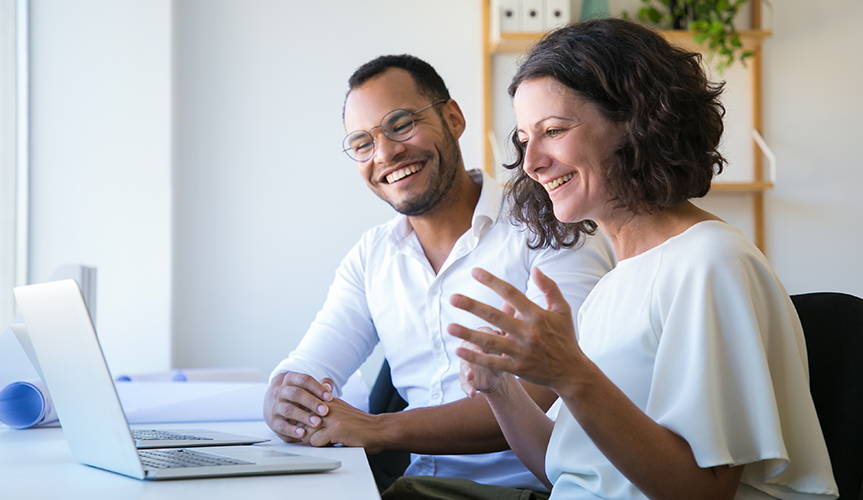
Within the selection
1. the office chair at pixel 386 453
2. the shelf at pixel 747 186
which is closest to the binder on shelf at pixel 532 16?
the shelf at pixel 747 186

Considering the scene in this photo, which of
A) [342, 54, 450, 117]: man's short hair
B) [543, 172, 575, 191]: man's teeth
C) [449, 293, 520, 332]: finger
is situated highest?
[342, 54, 450, 117]: man's short hair

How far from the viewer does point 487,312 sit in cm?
76

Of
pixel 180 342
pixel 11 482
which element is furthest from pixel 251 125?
pixel 11 482

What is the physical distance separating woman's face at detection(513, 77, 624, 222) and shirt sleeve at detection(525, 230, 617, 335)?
0.37m

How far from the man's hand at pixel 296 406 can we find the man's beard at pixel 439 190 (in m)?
0.52

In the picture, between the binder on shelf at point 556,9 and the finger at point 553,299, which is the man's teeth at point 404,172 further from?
the binder on shelf at point 556,9

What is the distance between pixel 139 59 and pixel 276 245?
864mm

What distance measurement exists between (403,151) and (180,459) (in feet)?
3.22

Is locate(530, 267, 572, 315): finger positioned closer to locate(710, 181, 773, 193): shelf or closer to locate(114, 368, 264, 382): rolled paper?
locate(114, 368, 264, 382): rolled paper

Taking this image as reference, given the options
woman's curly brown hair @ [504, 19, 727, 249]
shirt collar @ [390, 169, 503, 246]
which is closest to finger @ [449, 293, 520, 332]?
woman's curly brown hair @ [504, 19, 727, 249]

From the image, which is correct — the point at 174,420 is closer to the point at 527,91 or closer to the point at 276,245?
the point at 527,91

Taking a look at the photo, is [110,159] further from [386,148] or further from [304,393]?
[304,393]

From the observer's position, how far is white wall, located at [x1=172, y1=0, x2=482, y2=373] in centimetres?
285

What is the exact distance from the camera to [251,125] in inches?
114
